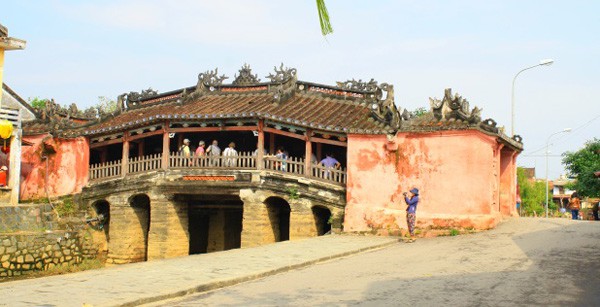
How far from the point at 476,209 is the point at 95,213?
13563 millimetres

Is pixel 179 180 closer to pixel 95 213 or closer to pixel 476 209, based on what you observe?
pixel 95 213

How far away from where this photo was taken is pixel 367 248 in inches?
623

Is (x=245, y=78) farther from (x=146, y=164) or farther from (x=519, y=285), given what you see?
(x=519, y=285)

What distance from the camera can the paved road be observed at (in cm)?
908

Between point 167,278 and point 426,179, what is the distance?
9660 mm

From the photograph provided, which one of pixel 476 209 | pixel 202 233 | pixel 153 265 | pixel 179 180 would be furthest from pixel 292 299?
pixel 202 233

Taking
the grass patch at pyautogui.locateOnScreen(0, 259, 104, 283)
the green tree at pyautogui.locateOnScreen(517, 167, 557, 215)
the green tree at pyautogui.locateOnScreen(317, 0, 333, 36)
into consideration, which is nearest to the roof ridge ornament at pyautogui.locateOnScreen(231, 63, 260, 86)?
the grass patch at pyautogui.locateOnScreen(0, 259, 104, 283)

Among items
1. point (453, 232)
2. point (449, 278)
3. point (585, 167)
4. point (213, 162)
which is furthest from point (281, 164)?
point (585, 167)

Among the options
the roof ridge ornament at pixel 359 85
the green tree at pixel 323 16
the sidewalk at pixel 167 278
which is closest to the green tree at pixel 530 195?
the roof ridge ornament at pixel 359 85

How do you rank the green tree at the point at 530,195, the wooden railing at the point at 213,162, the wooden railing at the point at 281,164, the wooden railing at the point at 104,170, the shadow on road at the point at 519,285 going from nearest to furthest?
the shadow on road at the point at 519,285
the wooden railing at the point at 281,164
the wooden railing at the point at 213,162
the wooden railing at the point at 104,170
the green tree at the point at 530,195

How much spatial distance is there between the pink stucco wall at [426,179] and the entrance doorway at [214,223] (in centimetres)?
515

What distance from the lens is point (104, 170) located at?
78.1 ft

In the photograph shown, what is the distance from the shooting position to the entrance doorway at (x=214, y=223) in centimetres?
2256

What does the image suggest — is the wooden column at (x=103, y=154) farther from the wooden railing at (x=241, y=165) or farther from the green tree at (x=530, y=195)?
the green tree at (x=530, y=195)
